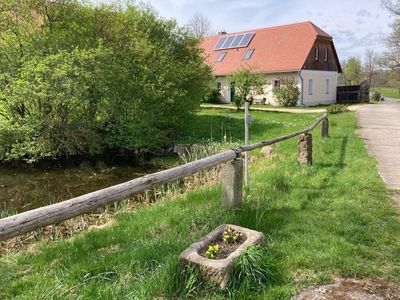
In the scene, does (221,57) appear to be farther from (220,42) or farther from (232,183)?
(232,183)

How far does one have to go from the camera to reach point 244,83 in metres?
24.0

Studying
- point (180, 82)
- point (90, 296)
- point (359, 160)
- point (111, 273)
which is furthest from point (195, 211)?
point (180, 82)

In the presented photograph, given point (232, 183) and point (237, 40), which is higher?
point (237, 40)

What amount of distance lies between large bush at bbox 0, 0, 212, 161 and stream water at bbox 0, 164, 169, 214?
0.70 m

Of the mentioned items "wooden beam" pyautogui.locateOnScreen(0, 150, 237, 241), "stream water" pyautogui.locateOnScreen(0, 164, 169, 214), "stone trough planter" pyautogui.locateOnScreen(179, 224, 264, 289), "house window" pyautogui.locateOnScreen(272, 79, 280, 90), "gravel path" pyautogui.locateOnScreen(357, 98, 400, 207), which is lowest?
"stream water" pyautogui.locateOnScreen(0, 164, 169, 214)

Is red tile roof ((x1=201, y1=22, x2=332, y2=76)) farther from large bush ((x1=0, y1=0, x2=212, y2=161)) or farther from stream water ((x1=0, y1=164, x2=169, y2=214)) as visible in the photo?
stream water ((x1=0, y1=164, x2=169, y2=214))

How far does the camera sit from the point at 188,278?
10.4 ft

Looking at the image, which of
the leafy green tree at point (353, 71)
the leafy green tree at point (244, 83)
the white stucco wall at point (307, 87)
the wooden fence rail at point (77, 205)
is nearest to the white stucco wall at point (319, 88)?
the white stucco wall at point (307, 87)

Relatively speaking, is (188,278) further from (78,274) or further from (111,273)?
(78,274)

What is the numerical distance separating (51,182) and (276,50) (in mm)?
24160

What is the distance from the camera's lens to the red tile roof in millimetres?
29031

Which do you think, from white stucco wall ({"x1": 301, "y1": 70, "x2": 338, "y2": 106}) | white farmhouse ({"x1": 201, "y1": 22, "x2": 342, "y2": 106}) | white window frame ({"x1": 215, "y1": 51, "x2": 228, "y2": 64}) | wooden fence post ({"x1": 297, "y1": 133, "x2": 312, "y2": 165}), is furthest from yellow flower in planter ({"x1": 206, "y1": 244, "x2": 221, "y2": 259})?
white window frame ({"x1": 215, "y1": 51, "x2": 228, "y2": 64})

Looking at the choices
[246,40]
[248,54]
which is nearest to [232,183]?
[248,54]

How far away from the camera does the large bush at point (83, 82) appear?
39.2 feet
